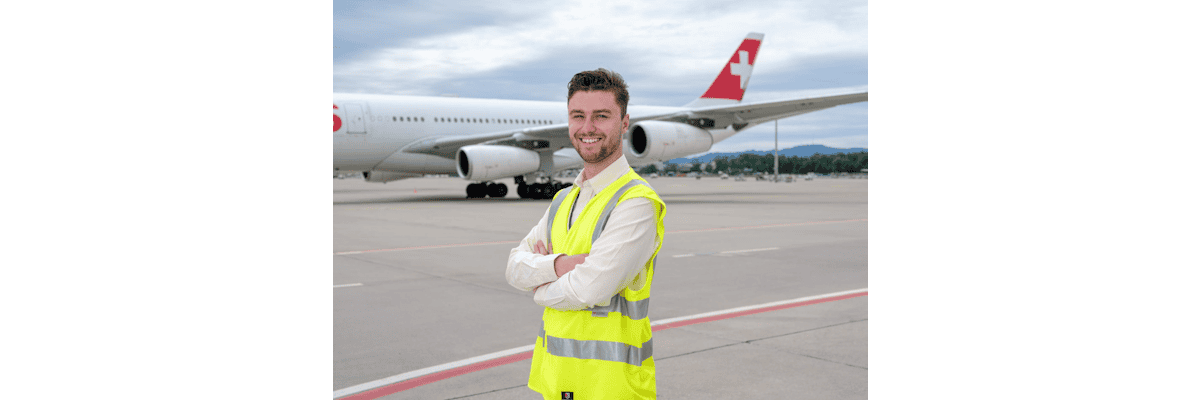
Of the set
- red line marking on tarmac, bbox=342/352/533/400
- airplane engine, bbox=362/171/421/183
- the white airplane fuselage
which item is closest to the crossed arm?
red line marking on tarmac, bbox=342/352/533/400

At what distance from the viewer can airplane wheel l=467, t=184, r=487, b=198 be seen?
2406 cm

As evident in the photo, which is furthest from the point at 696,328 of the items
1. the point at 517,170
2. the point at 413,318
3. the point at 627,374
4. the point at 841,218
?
the point at 517,170

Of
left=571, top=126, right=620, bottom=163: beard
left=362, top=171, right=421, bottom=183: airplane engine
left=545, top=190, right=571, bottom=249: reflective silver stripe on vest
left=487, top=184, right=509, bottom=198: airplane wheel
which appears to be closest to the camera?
left=571, top=126, right=620, bottom=163: beard

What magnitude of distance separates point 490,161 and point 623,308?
17.7 meters

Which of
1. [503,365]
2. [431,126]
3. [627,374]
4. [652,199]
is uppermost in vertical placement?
[431,126]

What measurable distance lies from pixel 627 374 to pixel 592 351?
10cm

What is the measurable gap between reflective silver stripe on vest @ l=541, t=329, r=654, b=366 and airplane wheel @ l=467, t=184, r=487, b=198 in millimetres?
22411

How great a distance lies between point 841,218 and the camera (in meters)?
15.1

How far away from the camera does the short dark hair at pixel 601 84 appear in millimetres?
1808

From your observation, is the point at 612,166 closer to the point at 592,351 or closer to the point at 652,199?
the point at 652,199

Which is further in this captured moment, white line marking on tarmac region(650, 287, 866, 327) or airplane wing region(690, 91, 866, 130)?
airplane wing region(690, 91, 866, 130)

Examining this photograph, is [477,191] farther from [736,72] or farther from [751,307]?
[751,307]

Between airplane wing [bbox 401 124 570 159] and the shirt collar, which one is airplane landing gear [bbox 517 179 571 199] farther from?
the shirt collar

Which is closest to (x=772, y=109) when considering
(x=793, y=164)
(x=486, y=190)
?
(x=486, y=190)
